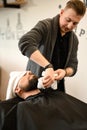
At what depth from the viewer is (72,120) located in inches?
51.1

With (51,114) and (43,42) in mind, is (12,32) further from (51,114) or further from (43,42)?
(51,114)

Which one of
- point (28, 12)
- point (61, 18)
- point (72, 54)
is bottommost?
point (72, 54)

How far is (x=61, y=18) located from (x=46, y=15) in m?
1.01

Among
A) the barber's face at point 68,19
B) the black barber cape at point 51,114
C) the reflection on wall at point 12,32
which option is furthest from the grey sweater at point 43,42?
the reflection on wall at point 12,32

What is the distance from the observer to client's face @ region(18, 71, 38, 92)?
5.06 ft

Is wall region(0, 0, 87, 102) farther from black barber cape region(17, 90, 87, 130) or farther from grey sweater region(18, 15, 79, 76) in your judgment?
black barber cape region(17, 90, 87, 130)

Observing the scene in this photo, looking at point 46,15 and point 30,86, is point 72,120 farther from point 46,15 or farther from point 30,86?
point 46,15

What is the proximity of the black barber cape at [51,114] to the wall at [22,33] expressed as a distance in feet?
3.32

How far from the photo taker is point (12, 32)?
2.83 meters

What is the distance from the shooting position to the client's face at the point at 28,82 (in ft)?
5.06

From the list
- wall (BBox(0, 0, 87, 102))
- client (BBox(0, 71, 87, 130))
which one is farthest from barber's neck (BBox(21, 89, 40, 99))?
wall (BBox(0, 0, 87, 102))

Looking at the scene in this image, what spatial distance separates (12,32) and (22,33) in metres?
0.14

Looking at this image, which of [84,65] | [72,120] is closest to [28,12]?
[84,65]

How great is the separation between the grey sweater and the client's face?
0.38 ft
